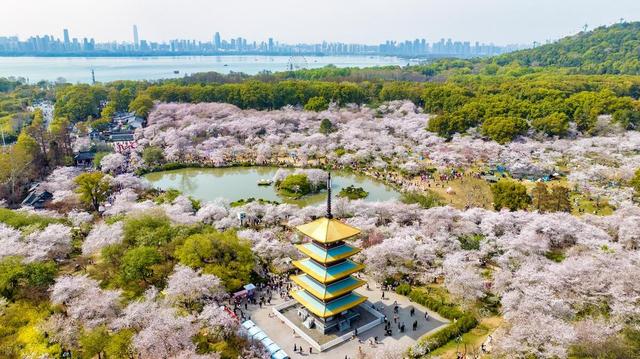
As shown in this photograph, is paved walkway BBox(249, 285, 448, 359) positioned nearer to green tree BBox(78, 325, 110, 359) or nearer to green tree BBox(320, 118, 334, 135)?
A: green tree BBox(78, 325, 110, 359)

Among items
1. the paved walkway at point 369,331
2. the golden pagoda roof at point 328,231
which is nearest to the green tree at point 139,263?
the paved walkway at point 369,331

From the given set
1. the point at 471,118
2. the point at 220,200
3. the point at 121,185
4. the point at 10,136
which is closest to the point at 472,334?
the point at 220,200

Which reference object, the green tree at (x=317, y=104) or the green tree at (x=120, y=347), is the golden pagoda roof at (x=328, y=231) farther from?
the green tree at (x=317, y=104)

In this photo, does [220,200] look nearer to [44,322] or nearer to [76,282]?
[76,282]

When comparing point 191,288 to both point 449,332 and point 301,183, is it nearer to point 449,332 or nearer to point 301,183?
point 449,332

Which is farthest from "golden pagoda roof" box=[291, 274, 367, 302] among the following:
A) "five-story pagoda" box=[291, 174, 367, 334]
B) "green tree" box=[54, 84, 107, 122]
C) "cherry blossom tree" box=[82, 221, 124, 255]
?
"green tree" box=[54, 84, 107, 122]

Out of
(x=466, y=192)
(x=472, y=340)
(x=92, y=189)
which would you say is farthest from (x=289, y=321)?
(x=466, y=192)
